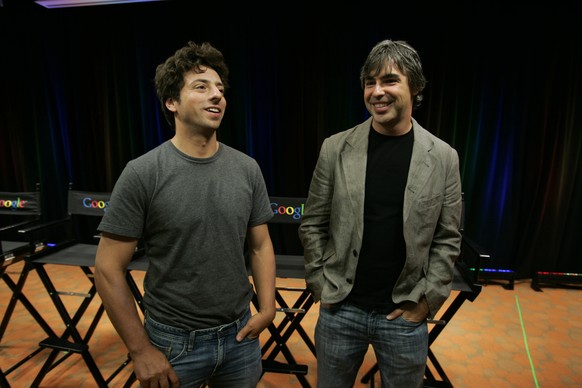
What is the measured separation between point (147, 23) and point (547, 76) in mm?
3979

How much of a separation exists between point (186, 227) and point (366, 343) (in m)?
0.81

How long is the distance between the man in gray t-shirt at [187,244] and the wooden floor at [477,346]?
132 cm

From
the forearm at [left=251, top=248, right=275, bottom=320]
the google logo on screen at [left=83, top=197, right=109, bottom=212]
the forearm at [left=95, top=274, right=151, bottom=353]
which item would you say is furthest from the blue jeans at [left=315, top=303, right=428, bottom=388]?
the google logo on screen at [left=83, top=197, right=109, bottom=212]

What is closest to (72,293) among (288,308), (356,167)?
(288,308)

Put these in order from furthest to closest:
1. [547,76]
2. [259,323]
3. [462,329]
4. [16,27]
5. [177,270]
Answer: [16,27]
[547,76]
[462,329]
[259,323]
[177,270]

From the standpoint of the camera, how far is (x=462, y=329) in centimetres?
294

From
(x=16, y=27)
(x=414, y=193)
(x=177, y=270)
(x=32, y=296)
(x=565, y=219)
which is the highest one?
(x=16, y=27)

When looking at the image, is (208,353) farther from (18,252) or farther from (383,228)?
(18,252)

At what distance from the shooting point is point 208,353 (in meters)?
1.17

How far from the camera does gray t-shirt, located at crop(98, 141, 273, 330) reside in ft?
3.50

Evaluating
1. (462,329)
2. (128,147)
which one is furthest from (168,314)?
(128,147)

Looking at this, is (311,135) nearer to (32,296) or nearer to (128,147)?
(128,147)

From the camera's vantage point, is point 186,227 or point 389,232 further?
point 389,232

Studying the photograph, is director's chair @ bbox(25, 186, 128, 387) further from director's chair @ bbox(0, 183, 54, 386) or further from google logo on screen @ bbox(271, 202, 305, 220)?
google logo on screen @ bbox(271, 202, 305, 220)
